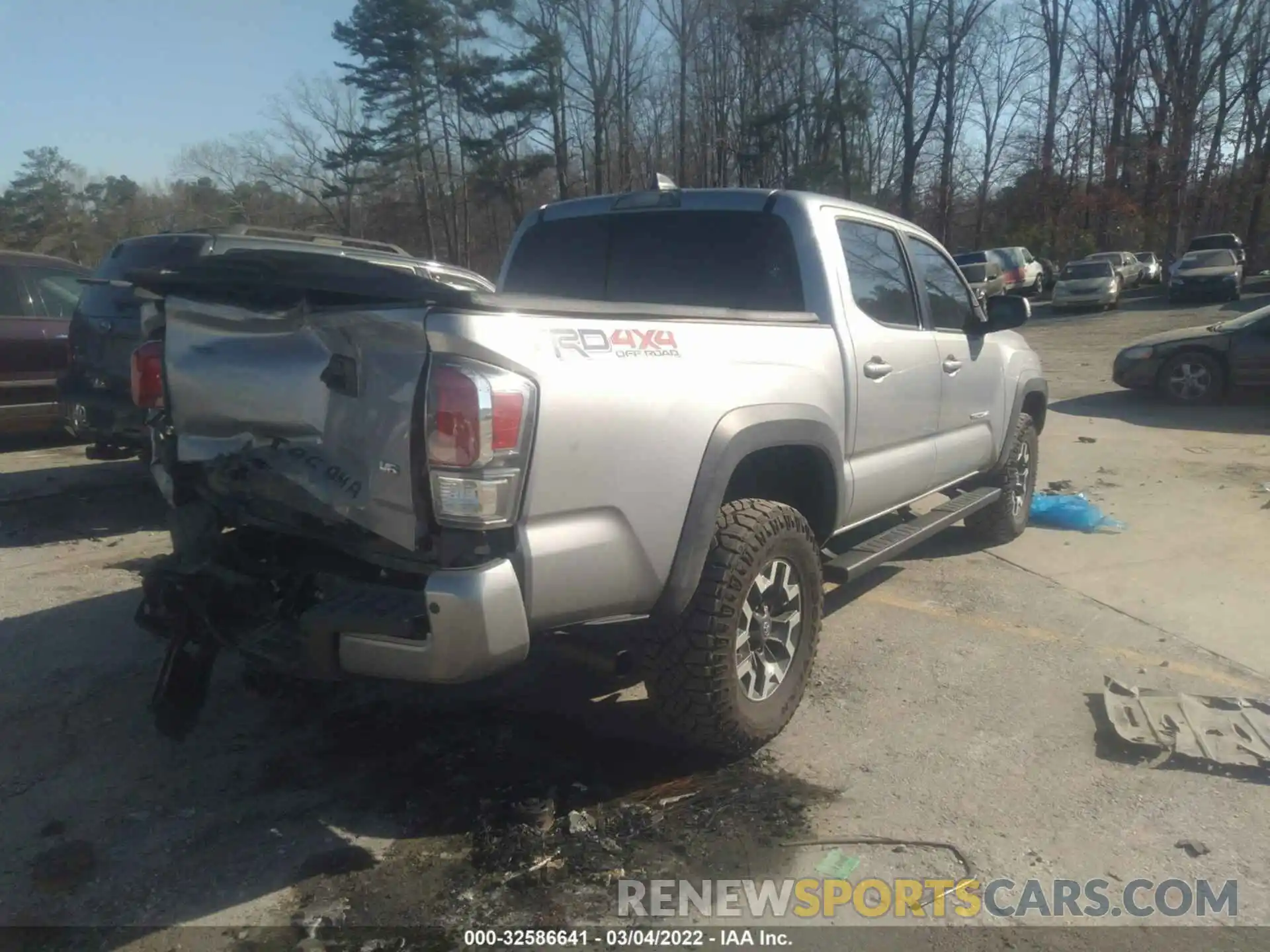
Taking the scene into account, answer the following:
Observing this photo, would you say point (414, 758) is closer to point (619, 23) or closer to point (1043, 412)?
point (1043, 412)

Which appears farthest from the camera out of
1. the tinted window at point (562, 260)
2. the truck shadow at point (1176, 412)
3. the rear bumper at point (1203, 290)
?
the rear bumper at point (1203, 290)

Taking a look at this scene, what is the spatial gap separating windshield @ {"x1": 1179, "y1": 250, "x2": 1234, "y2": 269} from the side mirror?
93.6 feet

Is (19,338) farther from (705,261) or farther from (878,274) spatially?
(878,274)

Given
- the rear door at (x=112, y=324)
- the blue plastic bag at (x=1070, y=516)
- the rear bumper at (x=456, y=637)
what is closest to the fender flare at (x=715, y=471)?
the rear bumper at (x=456, y=637)

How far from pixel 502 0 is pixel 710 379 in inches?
1462

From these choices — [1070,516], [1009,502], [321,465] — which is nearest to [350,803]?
[321,465]

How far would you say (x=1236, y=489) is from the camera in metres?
8.29

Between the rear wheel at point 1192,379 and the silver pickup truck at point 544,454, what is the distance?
9814 millimetres

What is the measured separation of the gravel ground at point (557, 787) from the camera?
9.50 feet

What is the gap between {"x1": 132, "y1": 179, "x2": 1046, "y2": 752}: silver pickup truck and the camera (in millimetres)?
2672

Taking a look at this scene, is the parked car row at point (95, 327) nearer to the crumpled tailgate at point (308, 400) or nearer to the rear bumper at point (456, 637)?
the crumpled tailgate at point (308, 400)

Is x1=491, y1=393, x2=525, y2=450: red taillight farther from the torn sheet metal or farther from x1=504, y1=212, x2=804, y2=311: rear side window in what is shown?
the torn sheet metal

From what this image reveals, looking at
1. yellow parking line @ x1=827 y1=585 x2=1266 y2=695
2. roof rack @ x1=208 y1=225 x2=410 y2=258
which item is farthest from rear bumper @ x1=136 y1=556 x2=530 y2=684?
roof rack @ x1=208 y1=225 x2=410 y2=258

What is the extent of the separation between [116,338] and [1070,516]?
22.8ft
